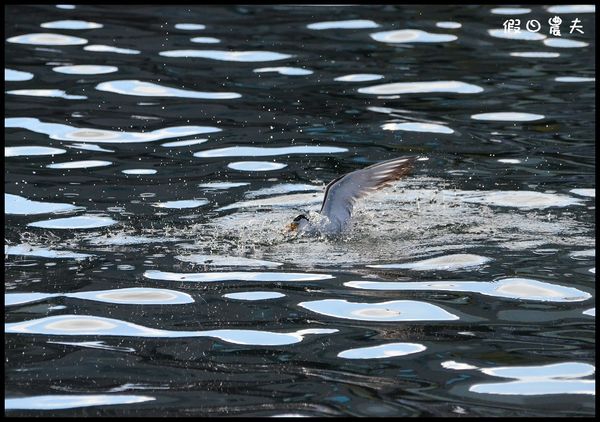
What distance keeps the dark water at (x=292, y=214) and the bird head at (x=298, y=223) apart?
5.3 inches

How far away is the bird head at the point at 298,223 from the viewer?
33.2 feet

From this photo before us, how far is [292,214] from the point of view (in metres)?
11.1

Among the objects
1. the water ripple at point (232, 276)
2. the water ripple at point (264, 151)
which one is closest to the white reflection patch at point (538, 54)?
the water ripple at point (264, 151)

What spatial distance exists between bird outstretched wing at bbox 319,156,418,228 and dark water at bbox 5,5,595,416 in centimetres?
23

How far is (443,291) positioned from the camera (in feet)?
28.8

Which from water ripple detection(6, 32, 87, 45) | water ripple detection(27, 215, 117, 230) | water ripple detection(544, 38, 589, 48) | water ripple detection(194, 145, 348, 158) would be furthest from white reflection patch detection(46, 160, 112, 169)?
water ripple detection(544, 38, 589, 48)

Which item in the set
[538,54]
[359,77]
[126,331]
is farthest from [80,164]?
[538,54]

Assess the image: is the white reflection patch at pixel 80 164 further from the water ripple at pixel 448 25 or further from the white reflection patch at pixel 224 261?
the water ripple at pixel 448 25

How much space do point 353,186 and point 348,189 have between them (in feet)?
0.17

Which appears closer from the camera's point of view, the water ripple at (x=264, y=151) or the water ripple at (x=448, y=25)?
the water ripple at (x=264, y=151)

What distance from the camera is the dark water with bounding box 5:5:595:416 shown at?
7.30m

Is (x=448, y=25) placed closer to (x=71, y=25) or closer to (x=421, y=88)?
(x=421, y=88)

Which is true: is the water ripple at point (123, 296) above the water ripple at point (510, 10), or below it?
below

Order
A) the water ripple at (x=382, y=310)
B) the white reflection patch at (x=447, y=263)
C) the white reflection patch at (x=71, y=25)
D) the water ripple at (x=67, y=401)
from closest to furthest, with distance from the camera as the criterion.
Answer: the water ripple at (x=67, y=401) < the water ripple at (x=382, y=310) < the white reflection patch at (x=447, y=263) < the white reflection patch at (x=71, y=25)
